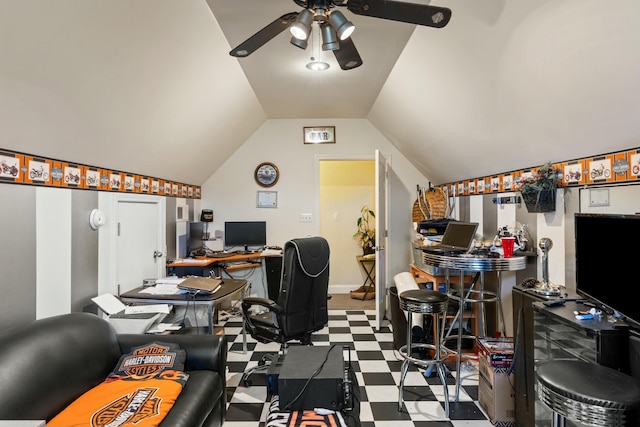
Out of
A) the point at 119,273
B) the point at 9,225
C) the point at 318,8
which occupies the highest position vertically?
the point at 318,8

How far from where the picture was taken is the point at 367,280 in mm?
5820

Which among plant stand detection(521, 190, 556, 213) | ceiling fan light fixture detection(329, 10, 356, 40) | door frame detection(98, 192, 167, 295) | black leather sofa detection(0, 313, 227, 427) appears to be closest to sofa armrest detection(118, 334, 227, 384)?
black leather sofa detection(0, 313, 227, 427)

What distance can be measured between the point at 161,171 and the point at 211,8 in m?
1.82

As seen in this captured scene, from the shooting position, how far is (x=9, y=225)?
70.9 inches

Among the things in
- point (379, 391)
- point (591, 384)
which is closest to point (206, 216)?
point (379, 391)

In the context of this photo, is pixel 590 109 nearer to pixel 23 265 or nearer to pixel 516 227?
pixel 516 227

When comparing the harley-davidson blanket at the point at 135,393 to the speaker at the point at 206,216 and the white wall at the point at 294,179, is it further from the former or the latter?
the white wall at the point at 294,179

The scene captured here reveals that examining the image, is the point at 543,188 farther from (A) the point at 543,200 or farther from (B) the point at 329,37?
(B) the point at 329,37

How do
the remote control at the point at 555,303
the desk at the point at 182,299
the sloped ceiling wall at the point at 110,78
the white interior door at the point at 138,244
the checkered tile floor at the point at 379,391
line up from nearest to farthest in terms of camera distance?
1. the sloped ceiling wall at the point at 110,78
2. the remote control at the point at 555,303
3. the checkered tile floor at the point at 379,391
4. the desk at the point at 182,299
5. the white interior door at the point at 138,244

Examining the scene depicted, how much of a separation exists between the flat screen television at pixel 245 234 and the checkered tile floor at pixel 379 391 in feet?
4.12

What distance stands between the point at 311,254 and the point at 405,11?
1733 mm

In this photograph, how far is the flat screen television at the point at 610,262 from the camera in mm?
1387

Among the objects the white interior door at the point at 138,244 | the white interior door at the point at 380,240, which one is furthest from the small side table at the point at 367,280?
the white interior door at the point at 138,244

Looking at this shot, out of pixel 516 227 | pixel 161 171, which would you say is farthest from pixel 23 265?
pixel 516 227
